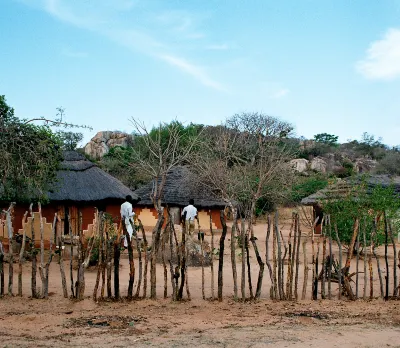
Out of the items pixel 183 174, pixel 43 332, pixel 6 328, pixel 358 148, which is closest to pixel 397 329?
pixel 43 332

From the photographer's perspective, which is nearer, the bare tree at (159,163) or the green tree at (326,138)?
the bare tree at (159,163)

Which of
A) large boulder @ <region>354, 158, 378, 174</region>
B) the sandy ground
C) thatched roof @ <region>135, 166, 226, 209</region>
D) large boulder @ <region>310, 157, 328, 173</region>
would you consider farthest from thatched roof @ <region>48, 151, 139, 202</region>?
large boulder @ <region>354, 158, 378, 174</region>

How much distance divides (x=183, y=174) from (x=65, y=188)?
931cm

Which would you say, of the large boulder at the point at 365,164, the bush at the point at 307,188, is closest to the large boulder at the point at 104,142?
the bush at the point at 307,188

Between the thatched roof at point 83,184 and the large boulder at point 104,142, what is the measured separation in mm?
21041

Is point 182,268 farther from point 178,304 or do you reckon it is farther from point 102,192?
point 102,192

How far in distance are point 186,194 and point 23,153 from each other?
13097 millimetres

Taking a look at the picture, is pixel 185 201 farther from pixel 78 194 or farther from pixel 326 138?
pixel 326 138

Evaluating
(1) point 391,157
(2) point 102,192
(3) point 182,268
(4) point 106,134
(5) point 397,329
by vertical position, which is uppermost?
(4) point 106,134

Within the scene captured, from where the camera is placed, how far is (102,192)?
15.7m

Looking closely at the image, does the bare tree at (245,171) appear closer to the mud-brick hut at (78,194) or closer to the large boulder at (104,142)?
the mud-brick hut at (78,194)

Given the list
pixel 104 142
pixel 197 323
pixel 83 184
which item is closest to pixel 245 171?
pixel 83 184

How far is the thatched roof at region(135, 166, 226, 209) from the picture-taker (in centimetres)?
2186

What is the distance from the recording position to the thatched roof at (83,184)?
48.6 ft
